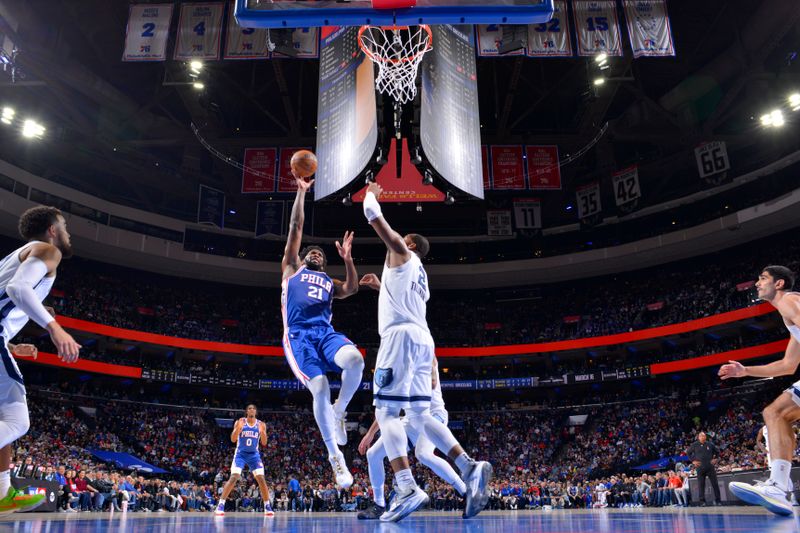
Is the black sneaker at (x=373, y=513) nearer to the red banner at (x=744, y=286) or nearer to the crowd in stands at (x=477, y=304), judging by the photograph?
the crowd in stands at (x=477, y=304)

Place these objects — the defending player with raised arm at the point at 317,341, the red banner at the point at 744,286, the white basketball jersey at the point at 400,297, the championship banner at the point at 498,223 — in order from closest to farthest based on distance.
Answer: the white basketball jersey at the point at 400,297 → the defending player with raised arm at the point at 317,341 → the championship banner at the point at 498,223 → the red banner at the point at 744,286

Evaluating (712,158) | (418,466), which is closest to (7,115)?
(418,466)

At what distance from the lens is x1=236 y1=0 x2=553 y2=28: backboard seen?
21.6 ft

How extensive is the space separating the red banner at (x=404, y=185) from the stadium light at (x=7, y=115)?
16820 mm

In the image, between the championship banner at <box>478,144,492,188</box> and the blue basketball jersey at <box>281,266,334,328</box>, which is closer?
the blue basketball jersey at <box>281,266,334,328</box>

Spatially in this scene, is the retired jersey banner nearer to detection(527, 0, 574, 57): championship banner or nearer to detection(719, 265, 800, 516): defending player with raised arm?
detection(527, 0, 574, 57): championship banner

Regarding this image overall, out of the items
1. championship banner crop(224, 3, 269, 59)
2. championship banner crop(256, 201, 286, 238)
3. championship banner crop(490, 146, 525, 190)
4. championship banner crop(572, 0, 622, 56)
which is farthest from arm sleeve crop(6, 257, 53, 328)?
championship banner crop(256, 201, 286, 238)

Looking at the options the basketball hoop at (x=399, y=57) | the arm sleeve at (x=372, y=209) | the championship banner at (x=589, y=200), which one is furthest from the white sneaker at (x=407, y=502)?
the championship banner at (x=589, y=200)

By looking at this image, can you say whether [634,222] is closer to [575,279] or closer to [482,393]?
[575,279]

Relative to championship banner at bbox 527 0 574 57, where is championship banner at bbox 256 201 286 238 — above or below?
below

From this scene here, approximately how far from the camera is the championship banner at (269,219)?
26.1 meters

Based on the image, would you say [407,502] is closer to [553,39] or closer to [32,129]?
[553,39]

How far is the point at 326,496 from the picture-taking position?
965 inches

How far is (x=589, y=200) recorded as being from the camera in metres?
28.1
